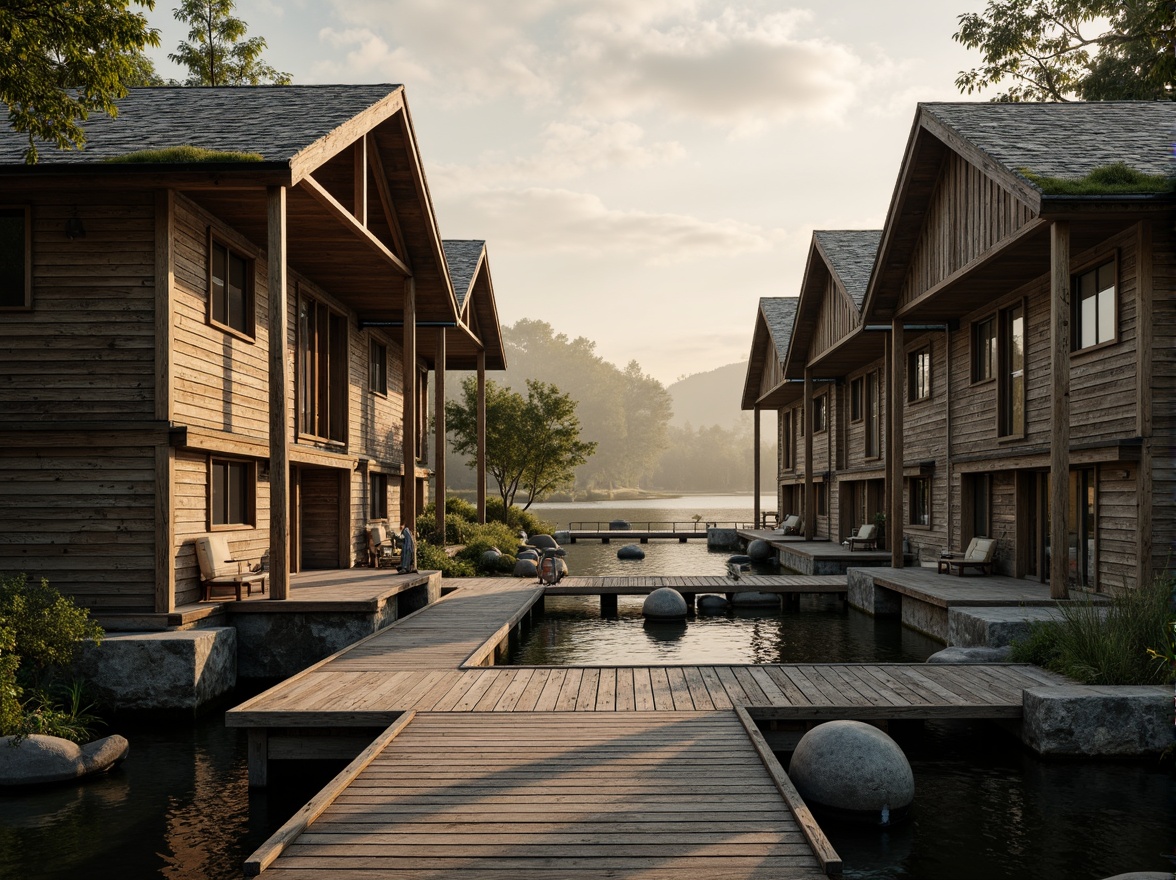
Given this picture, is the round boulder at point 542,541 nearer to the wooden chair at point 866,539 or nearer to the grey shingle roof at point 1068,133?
the wooden chair at point 866,539

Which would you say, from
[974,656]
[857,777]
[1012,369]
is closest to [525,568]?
[1012,369]

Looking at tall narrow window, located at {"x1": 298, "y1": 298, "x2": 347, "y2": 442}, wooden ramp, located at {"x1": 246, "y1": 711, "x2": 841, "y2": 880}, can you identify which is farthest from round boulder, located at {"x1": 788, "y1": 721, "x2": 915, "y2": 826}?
tall narrow window, located at {"x1": 298, "y1": 298, "x2": 347, "y2": 442}

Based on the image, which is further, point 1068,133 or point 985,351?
point 985,351

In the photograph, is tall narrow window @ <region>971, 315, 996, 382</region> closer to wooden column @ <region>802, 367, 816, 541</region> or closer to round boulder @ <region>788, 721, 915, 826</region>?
wooden column @ <region>802, 367, 816, 541</region>

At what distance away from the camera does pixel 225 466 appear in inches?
611

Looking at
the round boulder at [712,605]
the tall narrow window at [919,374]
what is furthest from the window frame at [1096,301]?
the round boulder at [712,605]

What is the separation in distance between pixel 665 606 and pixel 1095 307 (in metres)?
9.50

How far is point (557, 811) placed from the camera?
22.4 feet

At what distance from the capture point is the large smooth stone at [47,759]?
29.8ft

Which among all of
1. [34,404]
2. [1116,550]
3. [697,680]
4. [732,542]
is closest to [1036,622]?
[1116,550]

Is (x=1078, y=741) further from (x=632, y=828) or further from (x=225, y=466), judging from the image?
(x=225, y=466)

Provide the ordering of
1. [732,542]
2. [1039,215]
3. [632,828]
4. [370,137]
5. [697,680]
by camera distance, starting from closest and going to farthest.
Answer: [632,828] < [697,680] < [1039,215] < [370,137] < [732,542]

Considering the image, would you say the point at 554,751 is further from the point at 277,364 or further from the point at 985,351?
the point at 985,351

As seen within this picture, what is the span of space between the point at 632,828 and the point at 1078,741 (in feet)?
17.7
